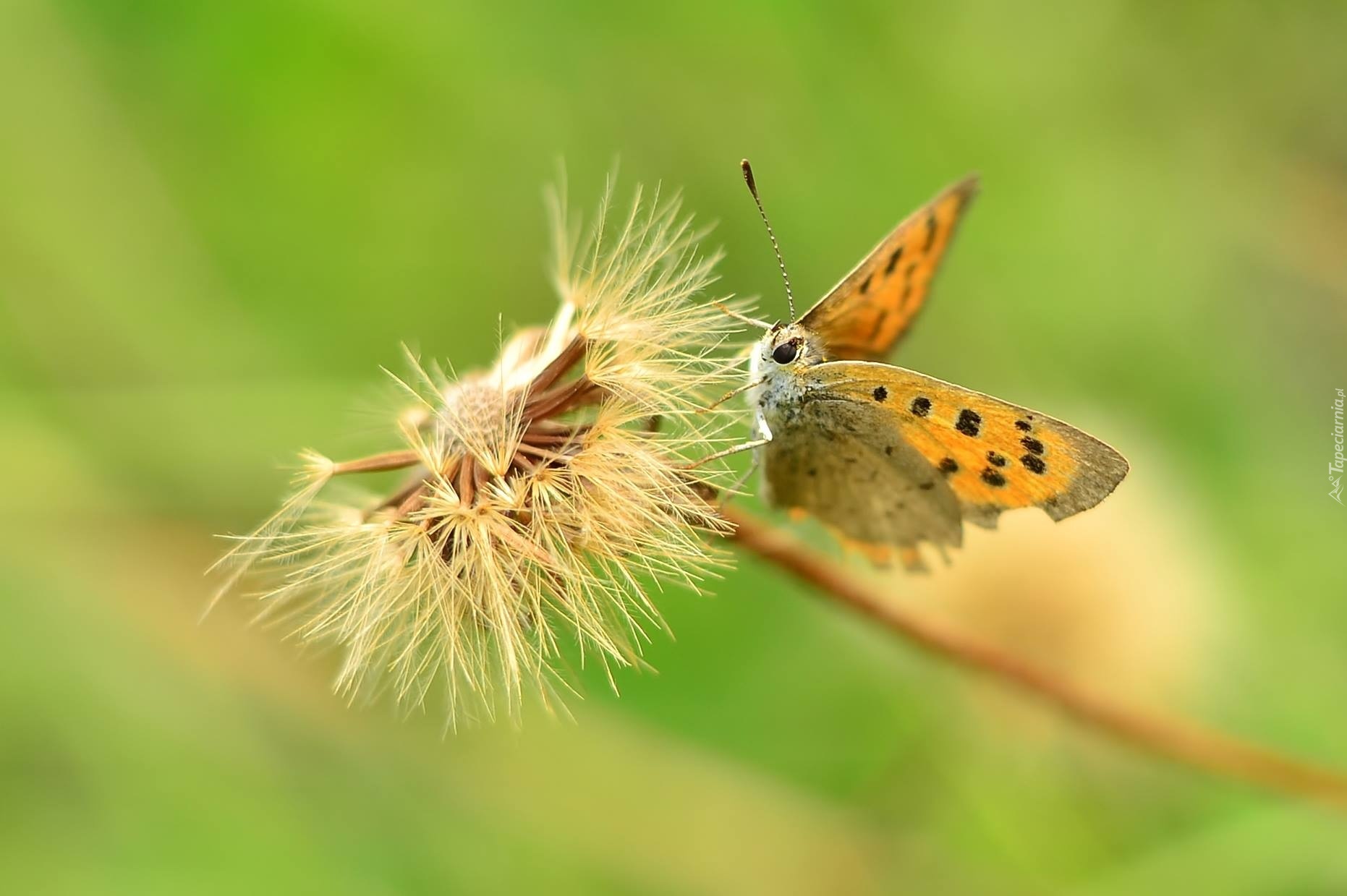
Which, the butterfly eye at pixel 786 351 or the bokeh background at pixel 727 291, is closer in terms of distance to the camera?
the butterfly eye at pixel 786 351

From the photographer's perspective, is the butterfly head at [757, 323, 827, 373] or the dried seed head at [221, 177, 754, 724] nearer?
the dried seed head at [221, 177, 754, 724]

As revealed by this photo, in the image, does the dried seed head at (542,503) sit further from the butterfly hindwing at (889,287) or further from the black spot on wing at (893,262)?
the black spot on wing at (893,262)

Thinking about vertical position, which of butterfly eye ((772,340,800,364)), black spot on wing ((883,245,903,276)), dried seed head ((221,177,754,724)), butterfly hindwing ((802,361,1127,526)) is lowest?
dried seed head ((221,177,754,724))

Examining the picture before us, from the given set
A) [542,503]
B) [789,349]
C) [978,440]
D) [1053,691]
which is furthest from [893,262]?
[1053,691]

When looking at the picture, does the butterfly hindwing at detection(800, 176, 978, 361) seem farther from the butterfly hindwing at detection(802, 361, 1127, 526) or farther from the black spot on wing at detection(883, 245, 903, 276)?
the butterfly hindwing at detection(802, 361, 1127, 526)

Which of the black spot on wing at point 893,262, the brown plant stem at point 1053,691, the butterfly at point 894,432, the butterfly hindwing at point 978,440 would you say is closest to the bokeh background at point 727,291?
the brown plant stem at point 1053,691

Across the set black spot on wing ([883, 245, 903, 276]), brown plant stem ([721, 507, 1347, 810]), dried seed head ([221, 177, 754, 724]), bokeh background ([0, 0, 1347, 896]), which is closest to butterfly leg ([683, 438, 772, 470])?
dried seed head ([221, 177, 754, 724])
